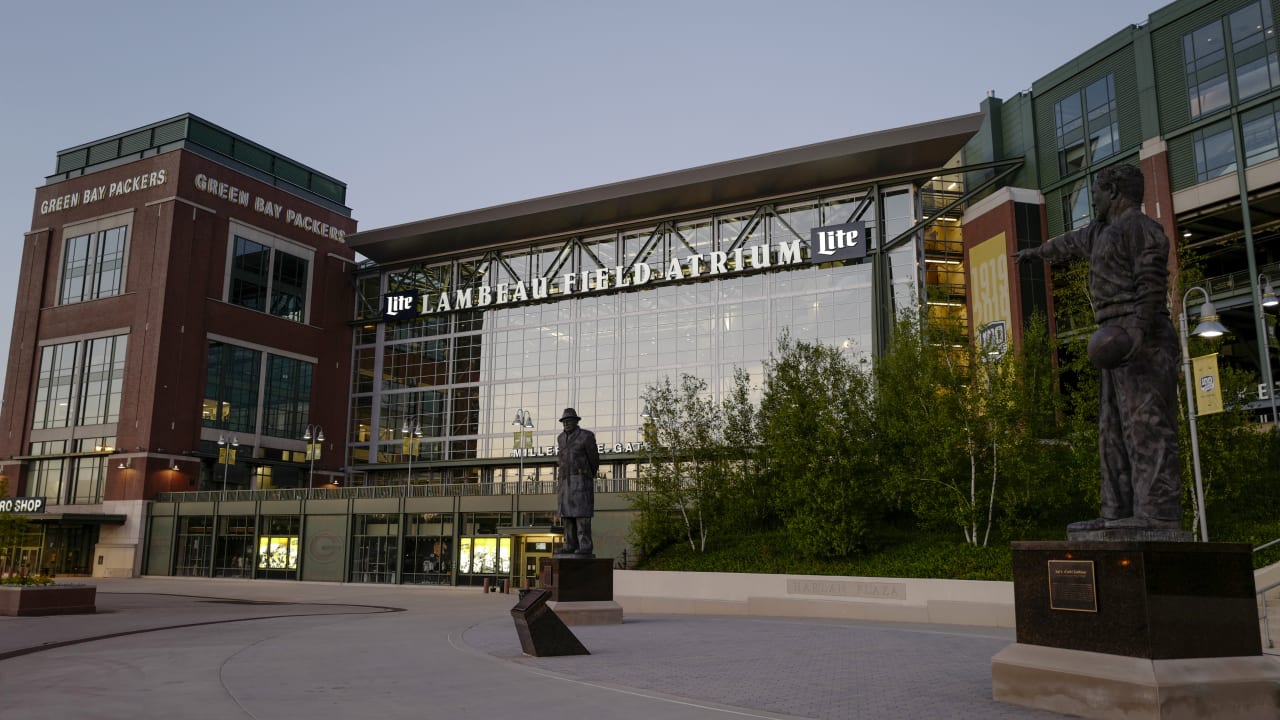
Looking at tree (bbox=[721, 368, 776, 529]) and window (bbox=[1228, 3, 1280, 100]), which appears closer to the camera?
tree (bbox=[721, 368, 776, 529])

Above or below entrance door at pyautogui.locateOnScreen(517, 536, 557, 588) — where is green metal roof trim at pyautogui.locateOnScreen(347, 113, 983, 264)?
above

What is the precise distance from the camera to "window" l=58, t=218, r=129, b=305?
6812 centimetres

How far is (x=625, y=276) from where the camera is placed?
6462cm

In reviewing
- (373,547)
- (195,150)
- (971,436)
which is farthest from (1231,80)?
(195,150)

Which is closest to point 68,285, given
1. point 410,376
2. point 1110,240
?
point 410,376

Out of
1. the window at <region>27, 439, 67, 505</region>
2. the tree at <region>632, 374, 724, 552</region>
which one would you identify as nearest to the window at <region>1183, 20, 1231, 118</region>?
the tree at <region>632, 374, 724, 552</region>

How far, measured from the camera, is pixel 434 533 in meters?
54.1

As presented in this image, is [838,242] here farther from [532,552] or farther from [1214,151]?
[532,552]

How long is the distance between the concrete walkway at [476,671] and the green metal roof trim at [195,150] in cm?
5652

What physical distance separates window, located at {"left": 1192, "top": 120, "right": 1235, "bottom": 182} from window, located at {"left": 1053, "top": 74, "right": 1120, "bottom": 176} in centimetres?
479

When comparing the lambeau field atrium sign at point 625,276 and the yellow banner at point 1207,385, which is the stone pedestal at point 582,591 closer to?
the yellow banner at point 1207,385

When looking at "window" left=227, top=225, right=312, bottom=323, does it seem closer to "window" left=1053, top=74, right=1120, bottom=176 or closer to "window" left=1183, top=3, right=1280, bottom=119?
"window" left=1053, top=74, right=1120, bottom=176

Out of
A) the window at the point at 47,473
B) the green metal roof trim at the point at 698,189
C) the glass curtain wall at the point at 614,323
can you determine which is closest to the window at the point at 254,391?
the glass curtain wall at the point at 614,323

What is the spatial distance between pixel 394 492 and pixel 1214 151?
157 ft
